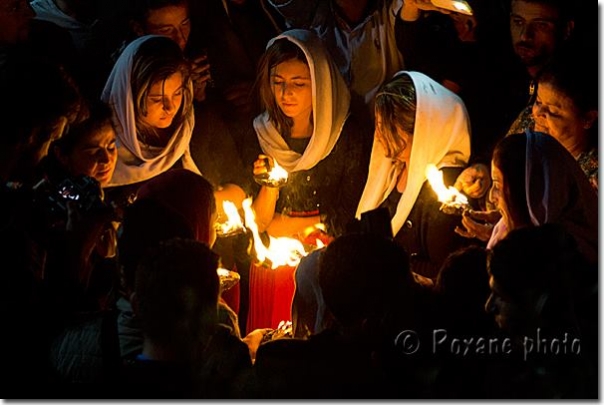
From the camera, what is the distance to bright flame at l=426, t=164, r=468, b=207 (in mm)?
5977

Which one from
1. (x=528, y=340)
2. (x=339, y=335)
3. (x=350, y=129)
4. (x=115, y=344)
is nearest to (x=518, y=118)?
(x=350, y=129)

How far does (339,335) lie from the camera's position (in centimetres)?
539

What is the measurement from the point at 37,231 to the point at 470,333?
2.20 m

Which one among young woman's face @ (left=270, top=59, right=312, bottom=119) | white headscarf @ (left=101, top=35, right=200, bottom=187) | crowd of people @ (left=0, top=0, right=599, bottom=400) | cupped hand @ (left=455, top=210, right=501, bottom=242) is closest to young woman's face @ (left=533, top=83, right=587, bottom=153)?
crowd of people @ (left=0, top=0, right=599, bottom=400)

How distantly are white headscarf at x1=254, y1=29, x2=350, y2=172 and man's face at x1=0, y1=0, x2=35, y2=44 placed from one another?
134 cm

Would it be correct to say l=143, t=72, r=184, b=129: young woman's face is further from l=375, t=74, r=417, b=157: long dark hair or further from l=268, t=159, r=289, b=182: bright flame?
l=375, t=74, r=417, b=157: long dark hair

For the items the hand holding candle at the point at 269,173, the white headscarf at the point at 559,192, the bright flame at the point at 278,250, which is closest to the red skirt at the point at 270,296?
the bright flame at the point at 278,250

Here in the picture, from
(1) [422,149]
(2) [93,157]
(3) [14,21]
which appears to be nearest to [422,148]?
(1) [422,149]

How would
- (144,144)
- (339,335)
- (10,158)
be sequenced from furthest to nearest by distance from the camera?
(144,144) < (10,158) < (339,335)

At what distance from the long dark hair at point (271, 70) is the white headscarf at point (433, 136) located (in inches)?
23.7

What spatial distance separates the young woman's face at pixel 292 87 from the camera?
20.9 feet

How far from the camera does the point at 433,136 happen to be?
20.6 ft

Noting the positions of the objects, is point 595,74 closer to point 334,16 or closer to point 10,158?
point 334,16

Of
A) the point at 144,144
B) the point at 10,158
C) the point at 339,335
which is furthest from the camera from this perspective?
the point at 144,144
